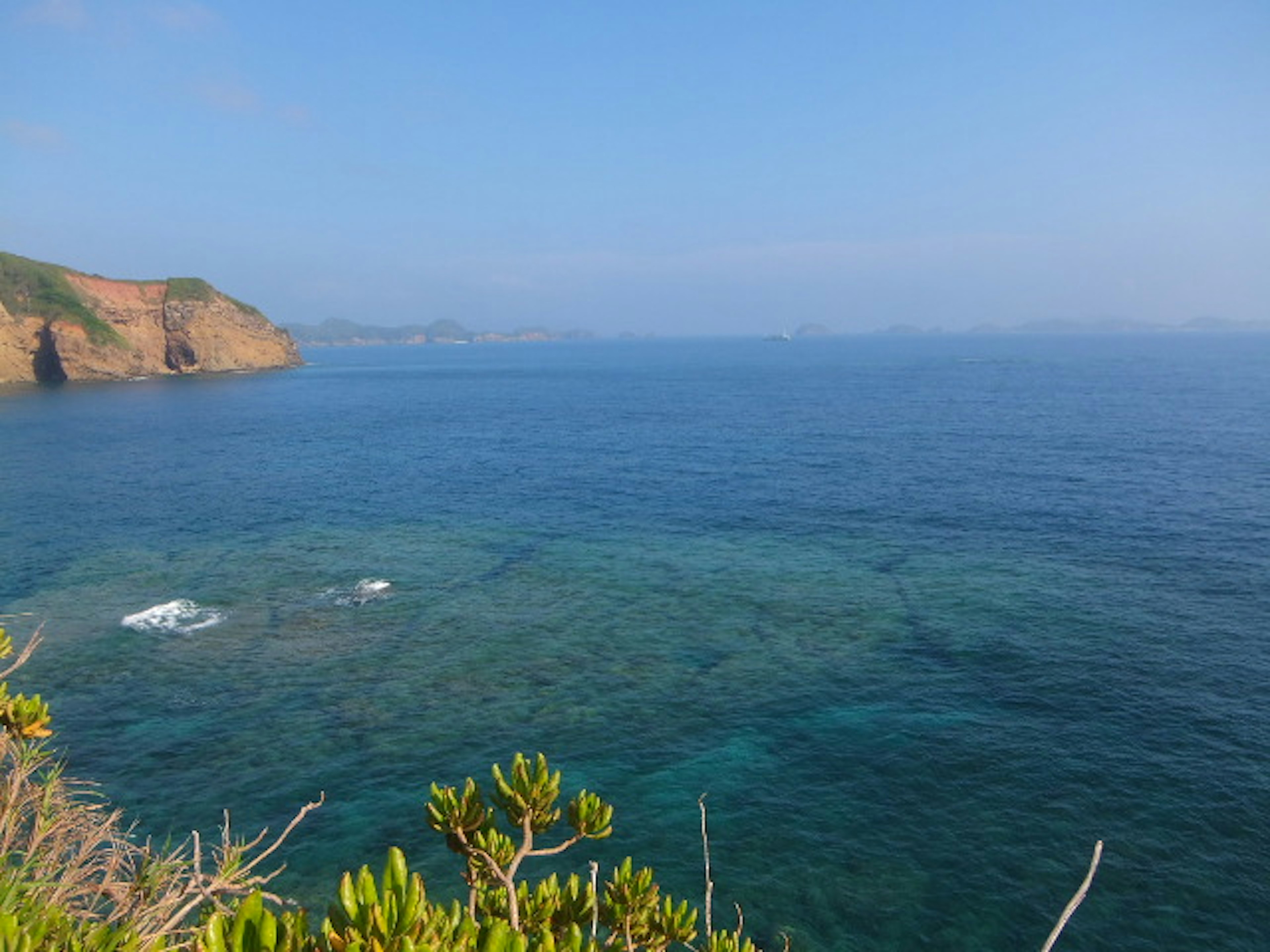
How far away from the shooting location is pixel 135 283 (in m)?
193

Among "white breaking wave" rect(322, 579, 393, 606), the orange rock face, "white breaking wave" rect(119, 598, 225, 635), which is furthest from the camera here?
the orange rock face

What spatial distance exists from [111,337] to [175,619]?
16298cm

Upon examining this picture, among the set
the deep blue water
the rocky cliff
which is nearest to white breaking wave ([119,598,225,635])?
the deep blue water

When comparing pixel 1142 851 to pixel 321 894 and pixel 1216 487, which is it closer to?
pixel 321 894

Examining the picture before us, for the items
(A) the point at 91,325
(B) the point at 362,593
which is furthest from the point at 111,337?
(B) the point at 362,593

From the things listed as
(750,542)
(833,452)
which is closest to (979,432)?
(833,452)

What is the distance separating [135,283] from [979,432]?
18868cm

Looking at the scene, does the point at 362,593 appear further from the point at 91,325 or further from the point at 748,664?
the point at 91,325

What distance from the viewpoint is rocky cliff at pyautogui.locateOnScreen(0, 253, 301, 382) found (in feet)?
542

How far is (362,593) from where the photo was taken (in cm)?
4978

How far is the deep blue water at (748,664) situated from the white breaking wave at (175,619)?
37cm

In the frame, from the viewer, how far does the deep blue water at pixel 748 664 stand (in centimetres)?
2594

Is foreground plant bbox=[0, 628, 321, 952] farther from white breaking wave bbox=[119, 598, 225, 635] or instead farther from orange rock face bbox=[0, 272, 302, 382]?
orange rock face bbox=[0, 272, 302, 382]

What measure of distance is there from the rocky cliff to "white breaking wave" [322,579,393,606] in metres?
153
